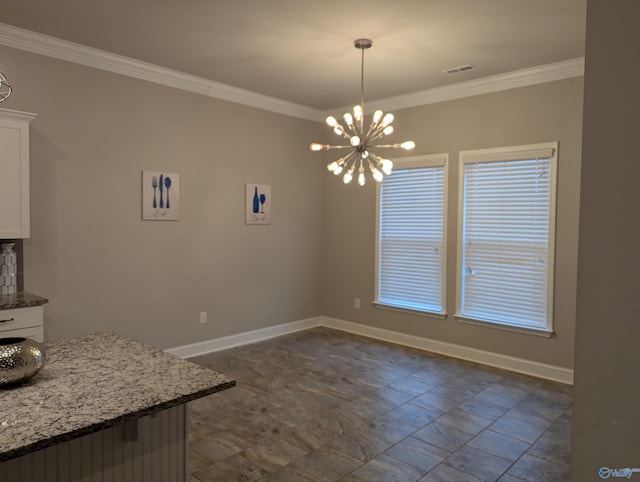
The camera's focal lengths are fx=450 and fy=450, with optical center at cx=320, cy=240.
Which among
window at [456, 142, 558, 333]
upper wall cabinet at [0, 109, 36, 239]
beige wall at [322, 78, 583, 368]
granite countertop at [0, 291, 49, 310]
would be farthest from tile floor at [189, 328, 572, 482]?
upper wall cabinet at [0, 109, 36, 239]

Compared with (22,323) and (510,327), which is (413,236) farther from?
(22,323)

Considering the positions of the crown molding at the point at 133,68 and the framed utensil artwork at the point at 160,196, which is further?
the framed utensil artwork at the point at 160,196

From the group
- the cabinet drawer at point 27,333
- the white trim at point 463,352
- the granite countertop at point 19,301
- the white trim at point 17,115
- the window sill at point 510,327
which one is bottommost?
the white trim at point 463,352

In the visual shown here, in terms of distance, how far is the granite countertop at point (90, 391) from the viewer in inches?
49.9

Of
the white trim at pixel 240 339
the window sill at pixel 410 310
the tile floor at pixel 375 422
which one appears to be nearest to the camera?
the tile floor at pixel 375 422

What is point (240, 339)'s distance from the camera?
5336 mm

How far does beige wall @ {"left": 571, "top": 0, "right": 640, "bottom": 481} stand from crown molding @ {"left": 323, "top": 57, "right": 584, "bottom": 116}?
345 cm

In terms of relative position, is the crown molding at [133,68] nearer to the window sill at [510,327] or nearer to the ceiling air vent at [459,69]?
the ceiling air vent at [459,69]

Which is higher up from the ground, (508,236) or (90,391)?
(508,236)

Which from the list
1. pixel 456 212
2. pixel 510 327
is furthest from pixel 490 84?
pixel 510 327

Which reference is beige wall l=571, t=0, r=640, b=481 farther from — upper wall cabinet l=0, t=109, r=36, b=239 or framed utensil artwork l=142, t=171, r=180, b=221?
framed utensil artwork l=142, t=171, r=180, b=221

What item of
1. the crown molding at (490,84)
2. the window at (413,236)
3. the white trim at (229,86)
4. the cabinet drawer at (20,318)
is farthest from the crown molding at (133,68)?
the cabinet drawer at (20,318)

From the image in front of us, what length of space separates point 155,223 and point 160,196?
278 millimetres

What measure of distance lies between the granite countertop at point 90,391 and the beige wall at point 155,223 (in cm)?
222
